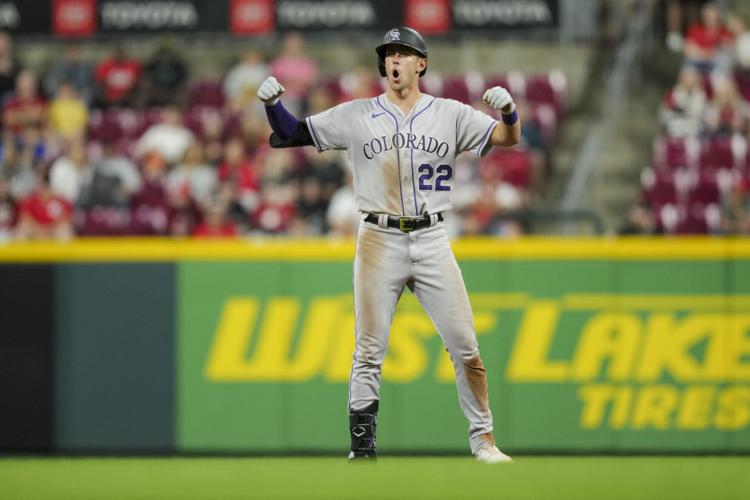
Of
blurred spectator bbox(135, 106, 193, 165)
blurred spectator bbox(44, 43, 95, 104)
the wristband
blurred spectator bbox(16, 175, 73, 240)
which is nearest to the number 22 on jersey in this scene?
the wristband

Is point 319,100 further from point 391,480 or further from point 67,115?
point 391,480

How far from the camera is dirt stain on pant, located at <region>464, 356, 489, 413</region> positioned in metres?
6.47

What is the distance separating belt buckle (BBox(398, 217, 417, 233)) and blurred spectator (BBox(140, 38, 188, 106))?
792 cm

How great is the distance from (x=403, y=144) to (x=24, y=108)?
321 inches

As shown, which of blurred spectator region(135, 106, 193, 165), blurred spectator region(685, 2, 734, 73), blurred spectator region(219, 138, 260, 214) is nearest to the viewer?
blurred spectator region(219, 138, 260, 214)

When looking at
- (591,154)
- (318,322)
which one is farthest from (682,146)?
(318,322)

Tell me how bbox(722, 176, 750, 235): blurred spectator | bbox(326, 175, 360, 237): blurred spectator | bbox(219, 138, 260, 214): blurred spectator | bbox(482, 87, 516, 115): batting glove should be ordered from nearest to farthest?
bbox(482, 87, 516, 115): batting glove < bbox(326, 175, 360, 237): blurred spectator < bbox(722, 176, 750, 235): blurred spectator < bbox(219, 138, 260, 214): blurred spectator

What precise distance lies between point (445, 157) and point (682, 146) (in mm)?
6138

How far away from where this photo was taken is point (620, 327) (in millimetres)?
9289

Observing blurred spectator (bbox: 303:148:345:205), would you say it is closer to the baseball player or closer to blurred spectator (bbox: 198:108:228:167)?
blurred spectator (bbox: 198:108:228:167)

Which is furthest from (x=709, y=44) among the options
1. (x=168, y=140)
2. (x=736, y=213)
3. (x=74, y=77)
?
(x=74, y=77)

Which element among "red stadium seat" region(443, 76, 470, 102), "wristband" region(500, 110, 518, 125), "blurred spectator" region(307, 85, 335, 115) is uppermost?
"red stadium seat" region(443, 76, 470, 102)

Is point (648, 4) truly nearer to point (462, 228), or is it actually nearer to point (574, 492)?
point (462, 228)

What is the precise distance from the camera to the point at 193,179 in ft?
39.5
